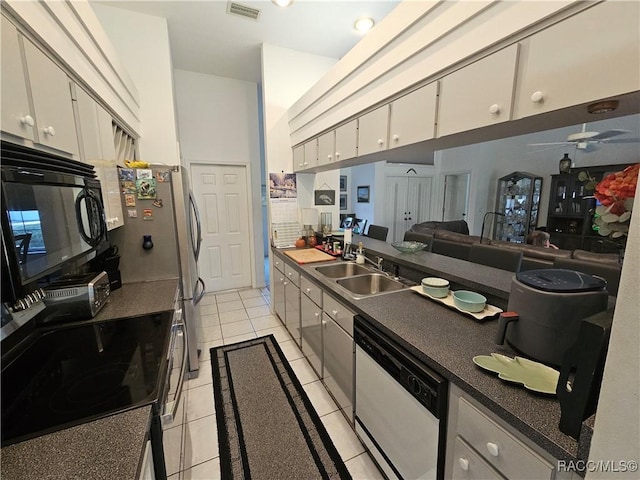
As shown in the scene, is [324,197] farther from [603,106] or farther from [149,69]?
[603,106]

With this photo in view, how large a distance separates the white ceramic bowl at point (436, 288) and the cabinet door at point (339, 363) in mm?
562

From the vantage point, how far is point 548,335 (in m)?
0.97

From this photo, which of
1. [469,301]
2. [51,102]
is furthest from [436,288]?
[51,102]

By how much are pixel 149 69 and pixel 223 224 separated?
2213 mm

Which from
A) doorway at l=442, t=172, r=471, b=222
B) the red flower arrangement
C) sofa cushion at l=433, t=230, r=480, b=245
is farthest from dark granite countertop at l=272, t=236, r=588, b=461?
doorway at l=442, t=172, r=471, b=222

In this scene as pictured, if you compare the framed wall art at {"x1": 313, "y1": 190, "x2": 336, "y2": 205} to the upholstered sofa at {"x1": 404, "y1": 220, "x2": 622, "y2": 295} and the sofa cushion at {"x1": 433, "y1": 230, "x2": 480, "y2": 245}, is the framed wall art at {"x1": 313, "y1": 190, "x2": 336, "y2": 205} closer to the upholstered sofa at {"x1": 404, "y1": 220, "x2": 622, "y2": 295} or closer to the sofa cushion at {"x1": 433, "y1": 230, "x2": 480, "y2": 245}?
the upholstered sofa at {"x1": 404, "y1": 220, "x2": 622, "y2": 295}

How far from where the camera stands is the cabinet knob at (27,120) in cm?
92

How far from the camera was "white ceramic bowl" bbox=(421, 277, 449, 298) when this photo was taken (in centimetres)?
162

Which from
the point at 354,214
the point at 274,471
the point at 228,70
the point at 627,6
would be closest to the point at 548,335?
the point at 627,6

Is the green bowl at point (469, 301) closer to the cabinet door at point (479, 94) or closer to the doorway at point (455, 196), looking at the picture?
the cabinet door at point (479, 94)

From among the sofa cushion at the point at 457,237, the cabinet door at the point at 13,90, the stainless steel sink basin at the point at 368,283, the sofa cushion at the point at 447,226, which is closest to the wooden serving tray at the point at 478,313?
the stainless steel sink basin at the point at 368,283

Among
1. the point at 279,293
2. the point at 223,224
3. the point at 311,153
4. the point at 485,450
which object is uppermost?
the point at 311,153

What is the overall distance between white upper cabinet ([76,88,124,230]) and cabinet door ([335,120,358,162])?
172 cm

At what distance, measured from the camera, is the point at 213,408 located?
203 cm
